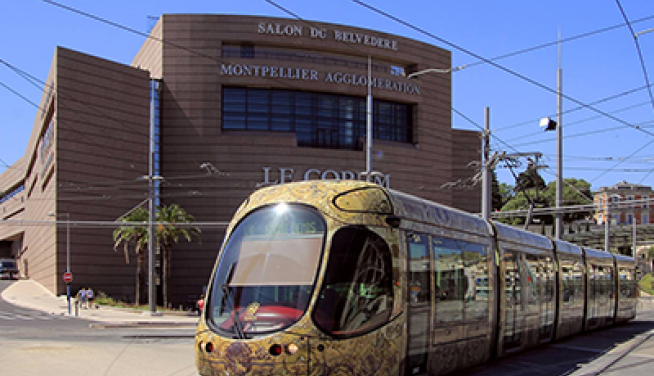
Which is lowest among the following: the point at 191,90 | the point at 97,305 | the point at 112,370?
the point at 97,305

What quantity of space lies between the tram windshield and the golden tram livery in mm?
14

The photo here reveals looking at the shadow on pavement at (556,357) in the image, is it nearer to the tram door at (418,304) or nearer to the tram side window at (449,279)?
the tram side window at (449,279)

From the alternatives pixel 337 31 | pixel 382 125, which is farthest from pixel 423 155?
pixel 337 31

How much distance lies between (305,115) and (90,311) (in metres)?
25.7

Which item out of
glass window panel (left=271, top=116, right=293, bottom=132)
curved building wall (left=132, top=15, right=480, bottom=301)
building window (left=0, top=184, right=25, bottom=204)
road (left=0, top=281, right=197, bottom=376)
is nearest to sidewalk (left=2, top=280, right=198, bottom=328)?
curved building wall (left=132, top=15, right=480, bottom=301)

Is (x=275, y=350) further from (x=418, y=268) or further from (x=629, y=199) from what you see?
(x=629, y=199)

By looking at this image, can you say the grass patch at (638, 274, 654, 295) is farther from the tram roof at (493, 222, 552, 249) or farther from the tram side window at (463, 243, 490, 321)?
the tram side window at (463, 243, 490, 321)

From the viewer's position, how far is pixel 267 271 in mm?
8750


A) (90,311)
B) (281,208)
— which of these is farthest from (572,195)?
(281,208)

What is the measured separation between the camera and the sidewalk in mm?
35062

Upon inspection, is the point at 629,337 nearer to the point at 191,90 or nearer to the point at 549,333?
the point at 549,333

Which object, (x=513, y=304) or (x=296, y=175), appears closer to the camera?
(x=513, y=304)

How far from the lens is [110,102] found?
186 feet

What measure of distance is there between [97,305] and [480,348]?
4127cm
